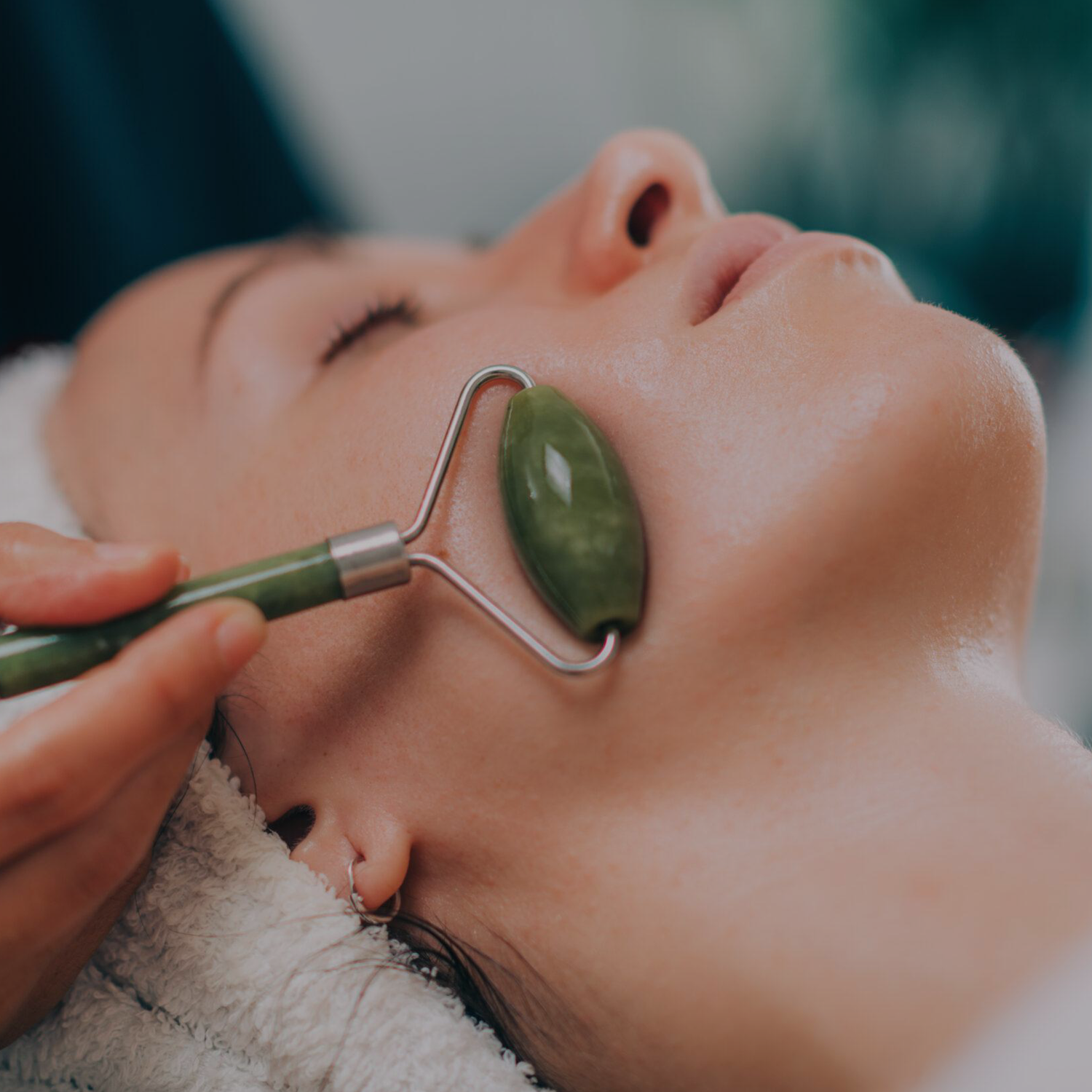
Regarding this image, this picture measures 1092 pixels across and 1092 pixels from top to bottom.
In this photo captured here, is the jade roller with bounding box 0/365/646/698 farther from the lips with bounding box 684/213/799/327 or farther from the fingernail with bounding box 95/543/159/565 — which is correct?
the lips with bounding box 684/213/799/327

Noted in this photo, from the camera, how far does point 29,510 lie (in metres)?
0.89

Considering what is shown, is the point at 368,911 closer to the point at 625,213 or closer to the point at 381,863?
the point at 381,863

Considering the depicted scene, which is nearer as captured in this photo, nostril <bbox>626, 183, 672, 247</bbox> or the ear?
the ear

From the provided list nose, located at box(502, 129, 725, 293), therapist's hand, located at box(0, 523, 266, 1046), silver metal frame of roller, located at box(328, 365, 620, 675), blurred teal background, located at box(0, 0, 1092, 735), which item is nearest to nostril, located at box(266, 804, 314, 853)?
therapist's hand, located at box(0, 523, 266, 1046)

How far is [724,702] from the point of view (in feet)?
2.02

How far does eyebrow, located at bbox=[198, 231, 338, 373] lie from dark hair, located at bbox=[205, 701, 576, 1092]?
0.49 m

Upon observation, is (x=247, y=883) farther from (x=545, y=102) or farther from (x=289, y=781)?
(x=545, y=102)

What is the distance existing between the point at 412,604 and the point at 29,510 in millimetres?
470

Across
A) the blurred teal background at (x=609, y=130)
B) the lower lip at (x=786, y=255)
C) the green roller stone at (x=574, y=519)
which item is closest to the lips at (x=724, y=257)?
the lower lip at (x=786, y=255)

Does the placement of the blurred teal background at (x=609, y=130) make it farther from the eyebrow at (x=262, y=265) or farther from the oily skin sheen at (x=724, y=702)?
the oily skin sheen at (x=724, y=702)

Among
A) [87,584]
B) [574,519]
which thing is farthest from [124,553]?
[574,519]

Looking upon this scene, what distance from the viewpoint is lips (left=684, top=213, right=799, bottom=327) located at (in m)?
0.72

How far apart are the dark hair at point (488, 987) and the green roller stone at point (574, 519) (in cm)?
28

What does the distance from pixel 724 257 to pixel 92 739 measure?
595mm
